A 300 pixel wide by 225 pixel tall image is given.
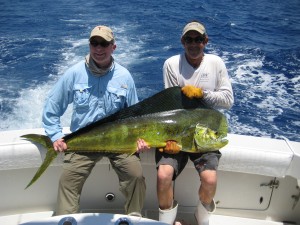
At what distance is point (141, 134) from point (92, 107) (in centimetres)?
47

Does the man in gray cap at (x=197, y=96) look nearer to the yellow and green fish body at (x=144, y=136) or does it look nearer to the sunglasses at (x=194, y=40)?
the sunglasses at (x=194, y=40)

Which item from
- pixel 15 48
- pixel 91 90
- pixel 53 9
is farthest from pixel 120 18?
pixel 91 90

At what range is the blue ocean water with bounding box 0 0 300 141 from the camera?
707cm

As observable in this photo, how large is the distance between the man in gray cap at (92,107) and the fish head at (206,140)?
1.57 feet

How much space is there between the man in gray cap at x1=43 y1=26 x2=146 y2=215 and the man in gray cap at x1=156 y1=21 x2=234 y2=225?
0.64ft

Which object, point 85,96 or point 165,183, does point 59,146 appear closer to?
point 85,96

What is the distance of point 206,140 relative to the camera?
8.25 feet

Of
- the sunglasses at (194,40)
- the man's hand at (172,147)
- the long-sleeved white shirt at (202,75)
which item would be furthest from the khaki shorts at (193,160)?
the sunglasses at (194,40)

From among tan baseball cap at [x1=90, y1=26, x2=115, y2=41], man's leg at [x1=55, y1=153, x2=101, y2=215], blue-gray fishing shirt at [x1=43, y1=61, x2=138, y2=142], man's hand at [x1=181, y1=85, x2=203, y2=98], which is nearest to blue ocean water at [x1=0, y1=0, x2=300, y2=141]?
blue-gray fishing shirt at [x1=43, y1=61, x2=138, y2=142]

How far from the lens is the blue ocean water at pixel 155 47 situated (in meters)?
7.07

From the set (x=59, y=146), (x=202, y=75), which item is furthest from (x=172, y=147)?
(x=59, y=146)

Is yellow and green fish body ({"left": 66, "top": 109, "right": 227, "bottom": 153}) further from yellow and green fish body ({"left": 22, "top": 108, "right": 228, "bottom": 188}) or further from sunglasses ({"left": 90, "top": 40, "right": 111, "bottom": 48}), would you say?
sunglasses ({"left": 90, "top": 40, "right": 111, "bottom": 48})

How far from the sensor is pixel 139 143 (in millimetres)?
2504

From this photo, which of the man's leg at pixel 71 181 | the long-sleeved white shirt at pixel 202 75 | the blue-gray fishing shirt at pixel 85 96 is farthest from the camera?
the long-sleeved white shirt at pixel 202 75
